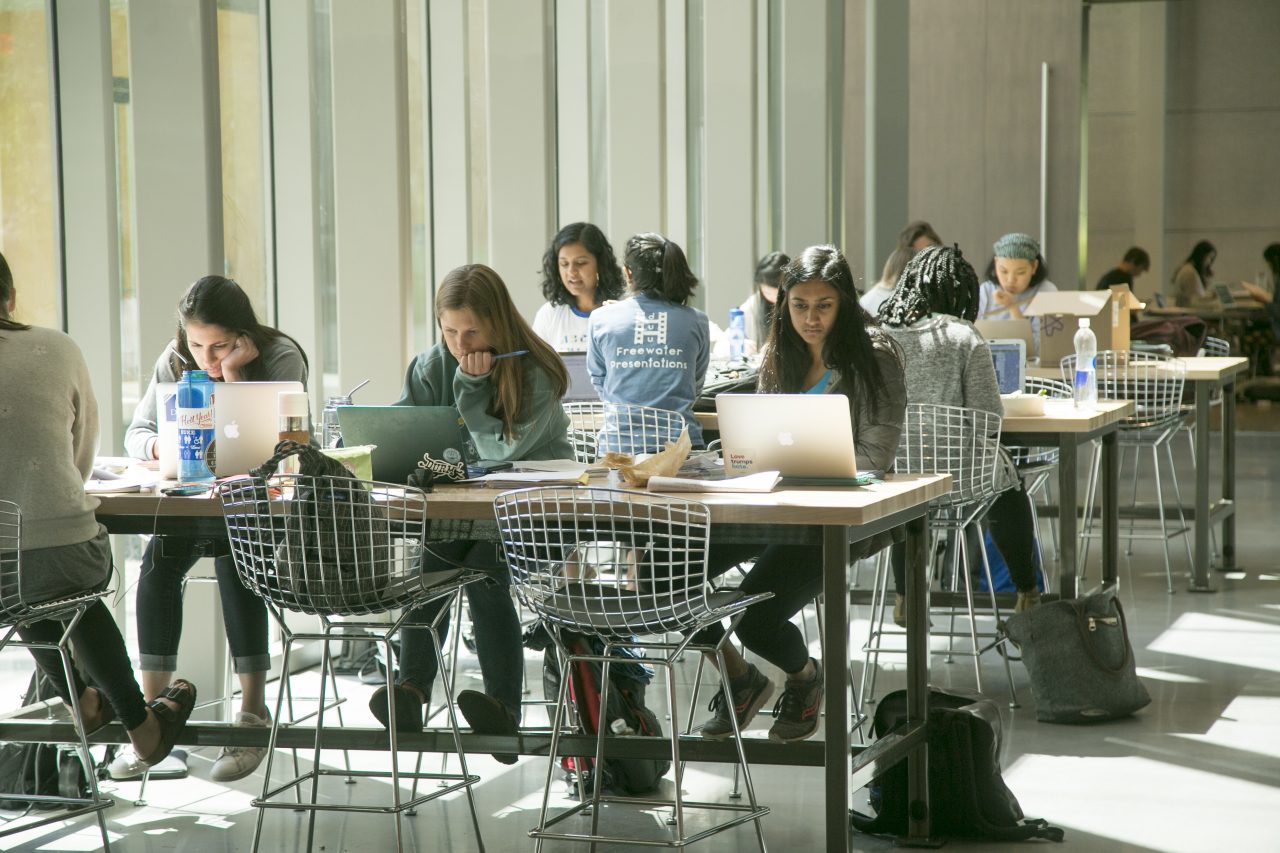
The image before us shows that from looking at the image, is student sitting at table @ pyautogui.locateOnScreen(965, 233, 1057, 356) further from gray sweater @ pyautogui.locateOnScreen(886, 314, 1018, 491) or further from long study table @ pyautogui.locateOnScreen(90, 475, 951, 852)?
long study table @ pyautogui.locateOnScreen(90, 475, 951, 852)

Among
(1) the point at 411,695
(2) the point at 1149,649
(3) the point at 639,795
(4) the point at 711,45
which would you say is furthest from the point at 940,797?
(4) the point at 711,45

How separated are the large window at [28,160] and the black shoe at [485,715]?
2.07m

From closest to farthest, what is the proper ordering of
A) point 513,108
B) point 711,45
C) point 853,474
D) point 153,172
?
point 853,474
point 153,172
point 513,108
point 711,45

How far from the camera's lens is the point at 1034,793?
3.86 m

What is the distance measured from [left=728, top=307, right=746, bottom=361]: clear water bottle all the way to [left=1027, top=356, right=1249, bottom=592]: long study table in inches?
59.7

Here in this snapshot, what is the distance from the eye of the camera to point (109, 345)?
459 centimetres

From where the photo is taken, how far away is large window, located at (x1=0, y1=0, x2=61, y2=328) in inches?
178

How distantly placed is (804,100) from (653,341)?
5.38 meters

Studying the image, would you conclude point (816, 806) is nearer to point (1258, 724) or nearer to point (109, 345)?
point (1258, 724)

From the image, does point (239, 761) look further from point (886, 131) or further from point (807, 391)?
point (886, 131)

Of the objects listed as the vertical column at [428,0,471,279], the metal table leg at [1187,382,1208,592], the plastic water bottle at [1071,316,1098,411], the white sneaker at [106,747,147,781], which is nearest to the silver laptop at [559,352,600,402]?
the vertical column at [428,0,471,279]

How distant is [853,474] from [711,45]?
6.52m

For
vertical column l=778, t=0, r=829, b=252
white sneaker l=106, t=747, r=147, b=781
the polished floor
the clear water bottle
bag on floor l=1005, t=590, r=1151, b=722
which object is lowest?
the polished floor

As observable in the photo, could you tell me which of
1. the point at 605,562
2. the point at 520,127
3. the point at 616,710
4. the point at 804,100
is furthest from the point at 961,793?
the point at 804,100
